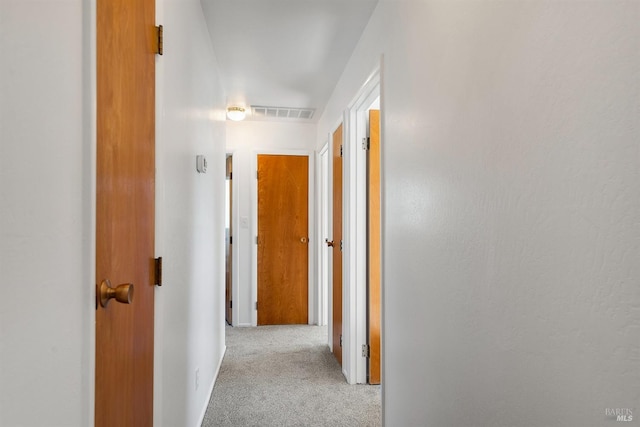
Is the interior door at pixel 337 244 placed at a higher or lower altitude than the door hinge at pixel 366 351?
higher

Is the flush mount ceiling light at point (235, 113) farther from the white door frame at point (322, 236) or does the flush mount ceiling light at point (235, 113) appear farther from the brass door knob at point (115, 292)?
the brass door knob at point (115, 292)

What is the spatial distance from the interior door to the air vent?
799 mm

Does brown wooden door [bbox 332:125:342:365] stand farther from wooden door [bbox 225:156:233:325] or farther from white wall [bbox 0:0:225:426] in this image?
white wall [bbox 0:0:225:426]

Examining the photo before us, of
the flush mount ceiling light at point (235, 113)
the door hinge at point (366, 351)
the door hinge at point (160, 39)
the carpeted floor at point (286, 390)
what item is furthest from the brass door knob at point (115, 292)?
the flush mount ceiling light at point (235, 113)

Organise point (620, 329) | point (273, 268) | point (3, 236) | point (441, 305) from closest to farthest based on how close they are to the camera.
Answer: point (3, 236) < point (620, 329) < point (441, 305) < point (273, 268)

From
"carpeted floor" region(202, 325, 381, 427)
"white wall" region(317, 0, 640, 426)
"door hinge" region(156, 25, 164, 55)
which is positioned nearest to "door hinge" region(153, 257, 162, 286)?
"door hinge" region(156, 25, 164, 55)

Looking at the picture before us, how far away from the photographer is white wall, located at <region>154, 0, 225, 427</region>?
140cm

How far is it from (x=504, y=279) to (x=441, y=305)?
394 mm

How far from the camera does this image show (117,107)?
3.11 feet

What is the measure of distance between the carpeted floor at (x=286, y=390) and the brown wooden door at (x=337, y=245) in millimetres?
216

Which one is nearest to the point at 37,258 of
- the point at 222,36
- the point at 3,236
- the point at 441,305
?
the point at 3,236

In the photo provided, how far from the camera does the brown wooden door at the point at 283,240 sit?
4.39 meters

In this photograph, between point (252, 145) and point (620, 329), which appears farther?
point (252, 145)

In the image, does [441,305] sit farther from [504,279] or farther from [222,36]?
[222,36]
